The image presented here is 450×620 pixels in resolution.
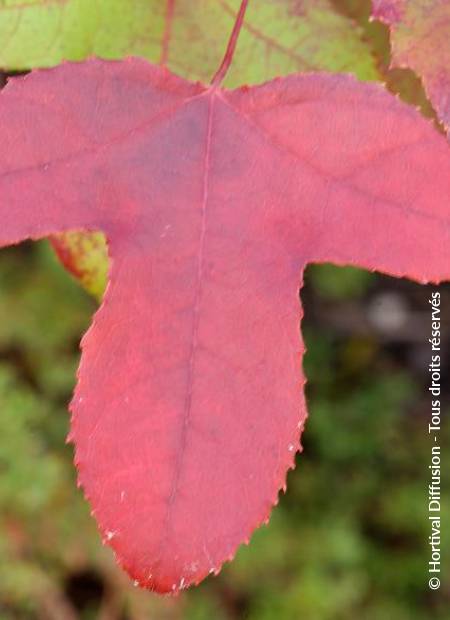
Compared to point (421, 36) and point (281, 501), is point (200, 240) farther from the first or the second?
point (281, 501)

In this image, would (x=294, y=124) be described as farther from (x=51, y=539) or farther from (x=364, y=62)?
(x=51, y=539)

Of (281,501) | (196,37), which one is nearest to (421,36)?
(196,37)

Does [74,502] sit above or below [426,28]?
below

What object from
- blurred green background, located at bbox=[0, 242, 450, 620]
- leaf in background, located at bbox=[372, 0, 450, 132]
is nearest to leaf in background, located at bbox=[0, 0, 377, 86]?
leaf in background, located at bbox=[372, 0, 450, 132]

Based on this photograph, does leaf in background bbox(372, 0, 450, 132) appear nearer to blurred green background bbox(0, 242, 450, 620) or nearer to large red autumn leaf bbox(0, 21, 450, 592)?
large red autumn leaf bbox(0, 21, 450, 592)

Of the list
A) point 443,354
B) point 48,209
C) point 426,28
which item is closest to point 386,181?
point 426,28

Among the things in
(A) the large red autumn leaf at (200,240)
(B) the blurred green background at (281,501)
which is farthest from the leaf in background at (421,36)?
(B) the blurred green background at (281,501)
